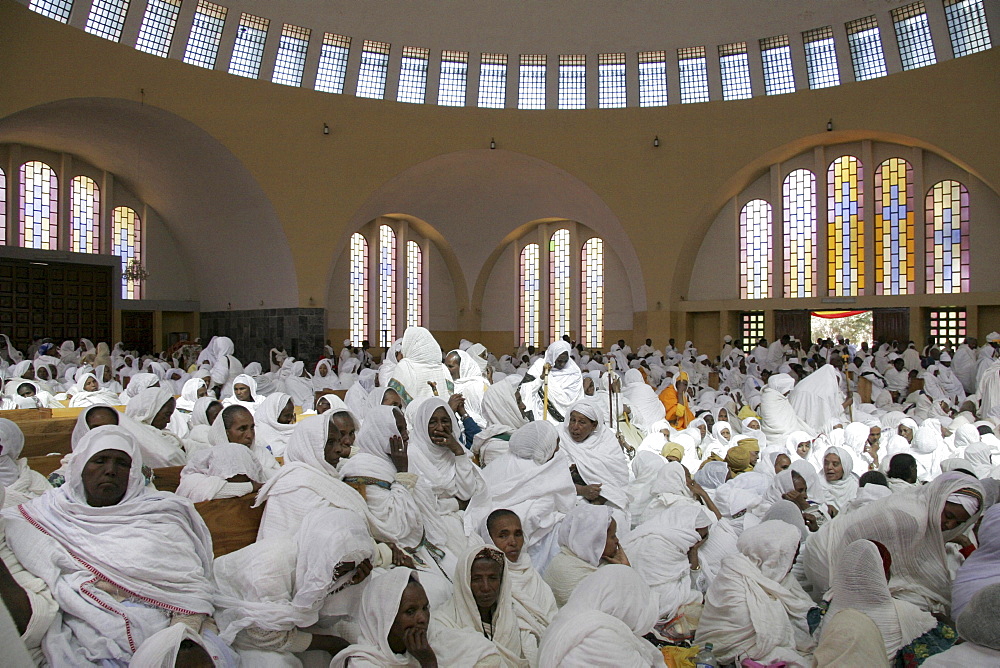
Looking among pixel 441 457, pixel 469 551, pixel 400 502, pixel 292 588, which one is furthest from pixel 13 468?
pixel 469 551

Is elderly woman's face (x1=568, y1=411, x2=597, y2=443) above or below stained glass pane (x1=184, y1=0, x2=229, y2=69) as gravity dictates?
below

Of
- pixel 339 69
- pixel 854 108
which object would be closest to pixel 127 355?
pixel 339 69

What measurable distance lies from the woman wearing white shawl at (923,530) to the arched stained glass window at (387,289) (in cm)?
1654

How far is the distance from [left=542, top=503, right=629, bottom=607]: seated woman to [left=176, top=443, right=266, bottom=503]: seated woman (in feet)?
5.10

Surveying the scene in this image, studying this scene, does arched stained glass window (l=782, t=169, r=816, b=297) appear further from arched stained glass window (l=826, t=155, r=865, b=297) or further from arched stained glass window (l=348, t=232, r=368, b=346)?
arched stained glass window (l=348, t=232, r=368, b=346)

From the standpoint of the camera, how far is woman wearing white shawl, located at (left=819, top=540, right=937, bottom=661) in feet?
9.60

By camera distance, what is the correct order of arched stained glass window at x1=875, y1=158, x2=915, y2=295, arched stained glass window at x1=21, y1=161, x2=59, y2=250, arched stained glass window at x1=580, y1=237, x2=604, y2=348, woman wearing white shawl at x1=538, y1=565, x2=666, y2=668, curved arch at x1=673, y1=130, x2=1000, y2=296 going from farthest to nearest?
arched stained glass window at x1=580, y1=237, x2=604, y2=348 → arched stained glass window at x1=875, y1=158, x2=915, y2=295 → arched stained glass window at x1=21, y1=161, x2=59, y2=250 → curved arch at x1=673, y1=130, x2=1000, y2=296 → woman wearing white shawl at x1=538, y1=565, x2=666, y2=668

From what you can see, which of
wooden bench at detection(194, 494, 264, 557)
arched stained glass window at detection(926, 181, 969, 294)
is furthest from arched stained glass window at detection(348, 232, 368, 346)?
wooden bench at detection(194, 494, 264, 557)

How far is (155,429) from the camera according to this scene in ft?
15.5

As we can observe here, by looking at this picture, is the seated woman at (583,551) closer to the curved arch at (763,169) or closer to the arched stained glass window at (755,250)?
the curved arch at (763,169)

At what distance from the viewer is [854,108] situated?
50.5 ft

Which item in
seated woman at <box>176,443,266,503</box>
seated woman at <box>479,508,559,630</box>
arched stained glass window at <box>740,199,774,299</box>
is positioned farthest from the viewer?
arched stained glass window at <box>740,199,774,299</box>

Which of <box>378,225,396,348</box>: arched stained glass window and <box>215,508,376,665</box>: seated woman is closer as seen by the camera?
<box>215,508,376,665</box>: seated woman

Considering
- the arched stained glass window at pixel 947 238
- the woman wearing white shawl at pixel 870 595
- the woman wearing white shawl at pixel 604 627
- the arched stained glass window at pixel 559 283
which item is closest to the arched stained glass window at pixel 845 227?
the arched stained glass window at pixel 947 238
